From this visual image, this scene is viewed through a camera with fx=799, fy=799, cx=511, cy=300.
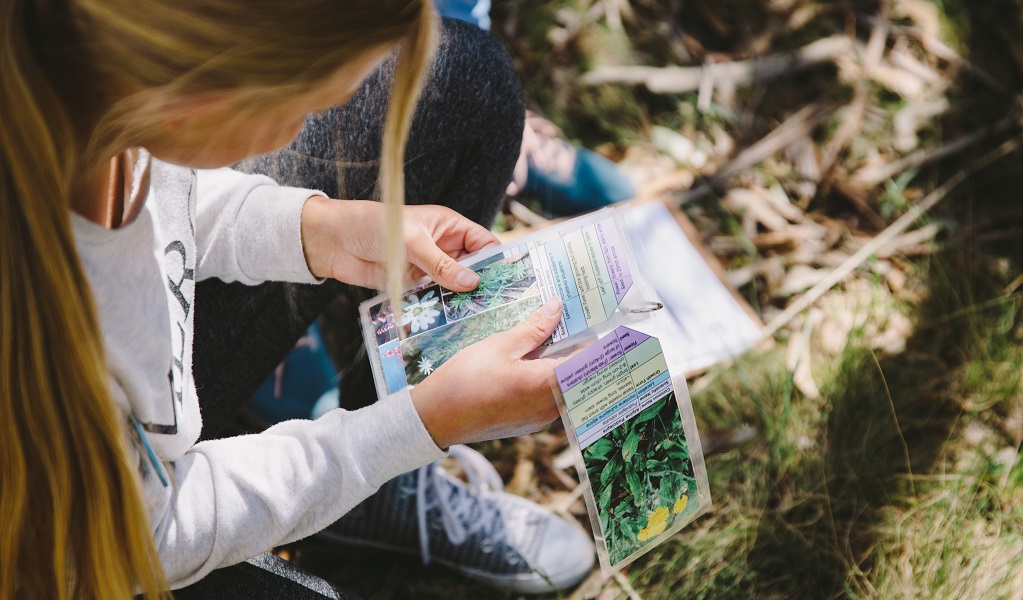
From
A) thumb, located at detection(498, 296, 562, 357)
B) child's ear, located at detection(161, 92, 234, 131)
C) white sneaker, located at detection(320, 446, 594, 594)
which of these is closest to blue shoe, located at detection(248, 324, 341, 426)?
white sneaker, located at detection(320, 446, 594, 594)

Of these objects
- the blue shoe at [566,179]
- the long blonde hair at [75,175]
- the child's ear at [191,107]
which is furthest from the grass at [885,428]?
the child's ear at [191,107]

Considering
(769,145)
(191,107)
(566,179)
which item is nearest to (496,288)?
(191,107)

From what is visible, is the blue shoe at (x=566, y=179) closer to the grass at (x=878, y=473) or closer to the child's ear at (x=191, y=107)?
the grass at (x=878, y=473)

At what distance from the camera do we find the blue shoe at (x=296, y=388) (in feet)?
4.11

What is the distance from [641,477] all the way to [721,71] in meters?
1.02

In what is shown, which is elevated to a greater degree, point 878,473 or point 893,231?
point 893,231

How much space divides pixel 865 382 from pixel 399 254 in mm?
794

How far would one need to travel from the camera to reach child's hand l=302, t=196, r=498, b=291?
2.84 feet

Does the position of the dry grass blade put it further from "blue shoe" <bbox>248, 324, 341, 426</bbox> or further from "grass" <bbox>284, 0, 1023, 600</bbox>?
"blue shoe" <bbox>248, 324, 341, 426</bbox>

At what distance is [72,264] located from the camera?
59cm

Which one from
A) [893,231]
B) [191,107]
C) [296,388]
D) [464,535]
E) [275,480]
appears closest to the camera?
[191,107]

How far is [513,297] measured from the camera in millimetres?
860

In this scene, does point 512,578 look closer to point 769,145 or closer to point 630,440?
point 630,440

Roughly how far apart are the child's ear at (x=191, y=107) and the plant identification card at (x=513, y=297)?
1.04 feet
